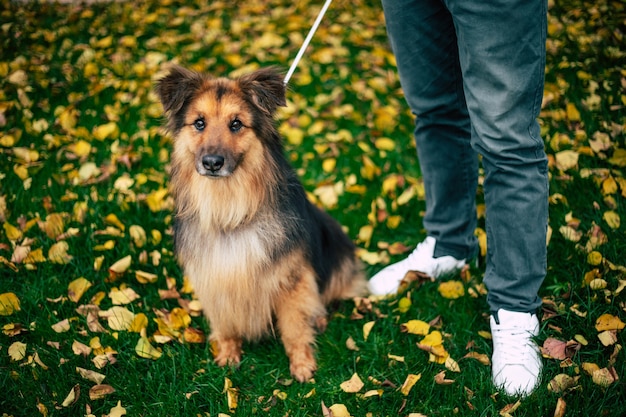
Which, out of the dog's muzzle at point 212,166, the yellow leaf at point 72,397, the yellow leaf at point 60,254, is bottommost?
the yellow leaf at point 72,397

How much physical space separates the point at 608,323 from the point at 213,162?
204 cm

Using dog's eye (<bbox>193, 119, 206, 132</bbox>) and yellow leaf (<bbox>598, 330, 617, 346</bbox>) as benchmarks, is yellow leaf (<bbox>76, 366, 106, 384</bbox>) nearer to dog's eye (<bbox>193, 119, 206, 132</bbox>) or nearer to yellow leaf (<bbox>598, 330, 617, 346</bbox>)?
dog's eye (<bbox>193, 119, 206, 132</bbox>)

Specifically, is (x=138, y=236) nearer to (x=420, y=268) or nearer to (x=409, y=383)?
(x=420, y=268)

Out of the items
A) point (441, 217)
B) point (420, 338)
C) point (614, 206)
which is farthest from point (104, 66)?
point (614, 206)

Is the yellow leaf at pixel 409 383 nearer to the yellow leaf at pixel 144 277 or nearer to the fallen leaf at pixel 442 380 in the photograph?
the fallen leaf at pixel 442 380

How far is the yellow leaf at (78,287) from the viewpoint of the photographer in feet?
9.64

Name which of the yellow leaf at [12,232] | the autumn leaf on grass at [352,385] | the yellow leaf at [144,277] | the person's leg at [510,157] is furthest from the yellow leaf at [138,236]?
the person's leg at [510,157]

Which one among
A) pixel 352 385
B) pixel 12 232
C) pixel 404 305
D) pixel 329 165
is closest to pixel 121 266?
pixel 12 232

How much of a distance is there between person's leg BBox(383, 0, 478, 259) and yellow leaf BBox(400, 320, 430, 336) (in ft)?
1.74

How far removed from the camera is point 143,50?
565cm

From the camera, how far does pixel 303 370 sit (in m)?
2.59

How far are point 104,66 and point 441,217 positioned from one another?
410 centimetres

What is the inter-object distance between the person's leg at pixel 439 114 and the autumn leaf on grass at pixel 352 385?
1.00 meters

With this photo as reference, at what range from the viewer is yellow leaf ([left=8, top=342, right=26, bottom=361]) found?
2.53 meters
